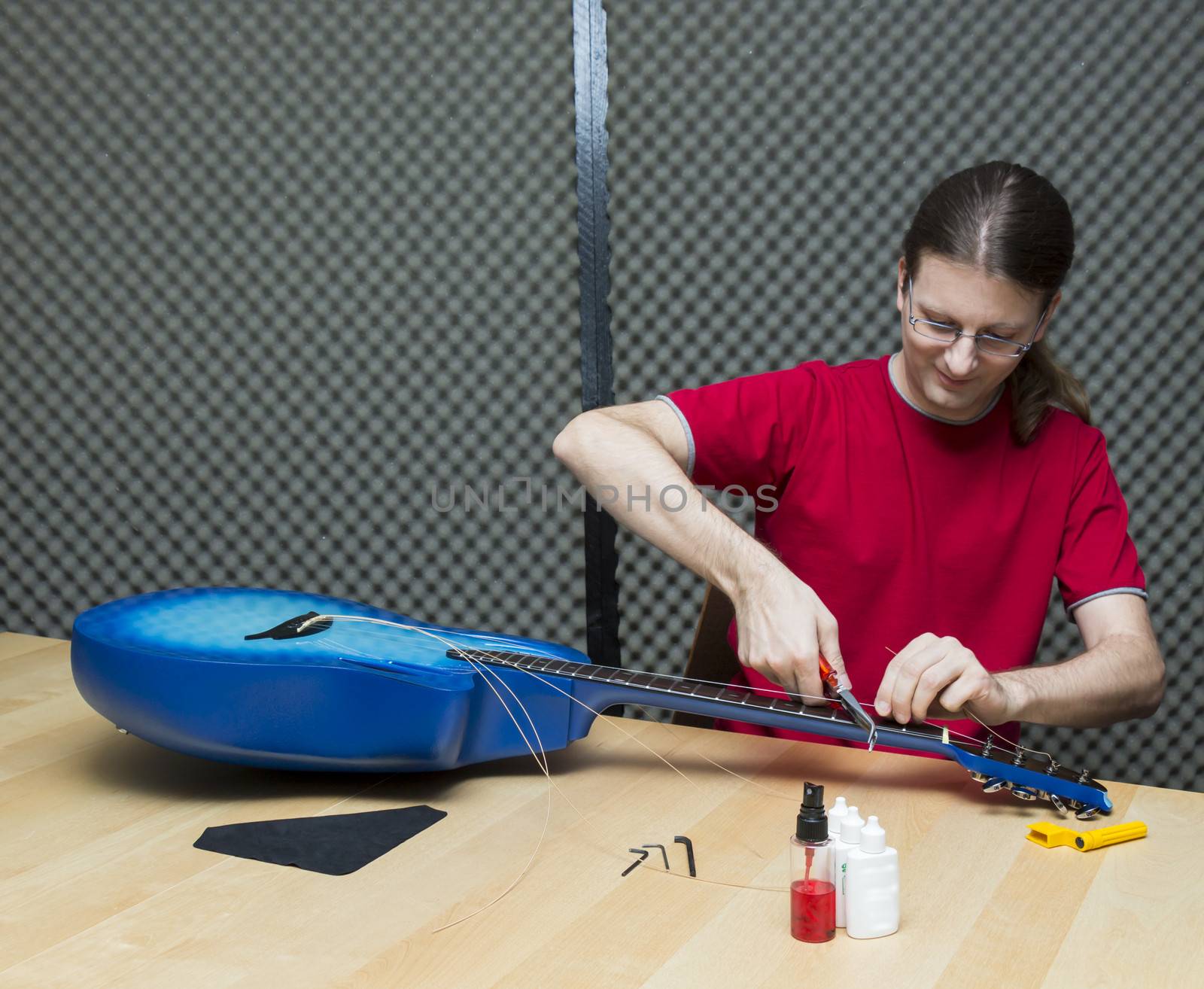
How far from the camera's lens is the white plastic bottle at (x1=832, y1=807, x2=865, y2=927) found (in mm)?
865

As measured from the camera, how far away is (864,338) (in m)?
2.06

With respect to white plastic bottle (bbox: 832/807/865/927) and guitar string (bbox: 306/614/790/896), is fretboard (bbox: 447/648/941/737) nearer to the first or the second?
guitar string (bbox: 306/614/790/896)

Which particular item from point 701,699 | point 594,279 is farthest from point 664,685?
point 594,279

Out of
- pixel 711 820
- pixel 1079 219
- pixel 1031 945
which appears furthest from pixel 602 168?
pixel 1031 945

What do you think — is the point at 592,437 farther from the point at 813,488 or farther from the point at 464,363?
the point at 464,363

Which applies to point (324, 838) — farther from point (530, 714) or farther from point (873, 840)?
point (873, 840)

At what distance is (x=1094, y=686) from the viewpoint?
4.13 ft

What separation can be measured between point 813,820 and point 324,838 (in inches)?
17.3

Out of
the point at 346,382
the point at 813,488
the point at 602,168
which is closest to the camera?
the point at 813,488

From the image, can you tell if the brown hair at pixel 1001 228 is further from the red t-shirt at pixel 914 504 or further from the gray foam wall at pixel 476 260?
the gray foam wall at pixel 476 260

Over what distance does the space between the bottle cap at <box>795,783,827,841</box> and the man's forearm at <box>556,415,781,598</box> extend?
0.40m

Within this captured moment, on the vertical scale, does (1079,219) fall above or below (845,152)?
below

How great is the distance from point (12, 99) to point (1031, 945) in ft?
7.67

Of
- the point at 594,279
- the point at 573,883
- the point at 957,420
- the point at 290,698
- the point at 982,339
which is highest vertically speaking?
the point at 594,279
